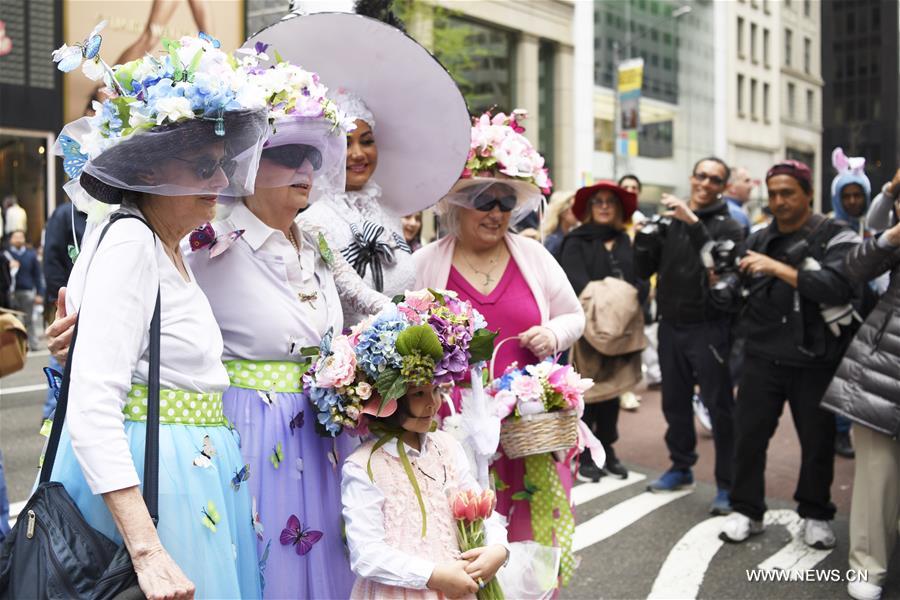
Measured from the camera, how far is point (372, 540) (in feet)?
8.71

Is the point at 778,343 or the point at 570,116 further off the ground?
the point at 570,116

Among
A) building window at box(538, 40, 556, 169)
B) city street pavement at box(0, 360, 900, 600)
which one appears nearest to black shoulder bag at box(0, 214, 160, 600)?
city street pavement at box(0, 360, 900, 600)

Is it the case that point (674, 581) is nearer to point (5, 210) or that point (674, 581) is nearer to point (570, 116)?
point (5, 210)

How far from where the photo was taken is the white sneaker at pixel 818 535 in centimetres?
508

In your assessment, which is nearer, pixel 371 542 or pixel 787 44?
pixel 371 542

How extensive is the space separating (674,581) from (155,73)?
380 centimetres

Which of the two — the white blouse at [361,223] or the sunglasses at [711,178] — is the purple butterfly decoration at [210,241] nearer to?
the white blouse at [361,223]

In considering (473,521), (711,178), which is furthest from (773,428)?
(473,521)

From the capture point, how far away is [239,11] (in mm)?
19594

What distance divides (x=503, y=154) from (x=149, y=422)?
88.4 inches

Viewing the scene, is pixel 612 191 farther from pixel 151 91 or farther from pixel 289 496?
pixel 151 91

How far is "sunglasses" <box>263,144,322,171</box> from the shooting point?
9.06ft

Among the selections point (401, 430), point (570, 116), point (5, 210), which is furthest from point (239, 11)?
point (401, 430)

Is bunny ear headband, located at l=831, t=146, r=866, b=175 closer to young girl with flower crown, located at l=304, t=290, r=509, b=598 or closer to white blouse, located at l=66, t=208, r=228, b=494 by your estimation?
young girl with flower crown, located at l=304, t=290, r=509, b=598
